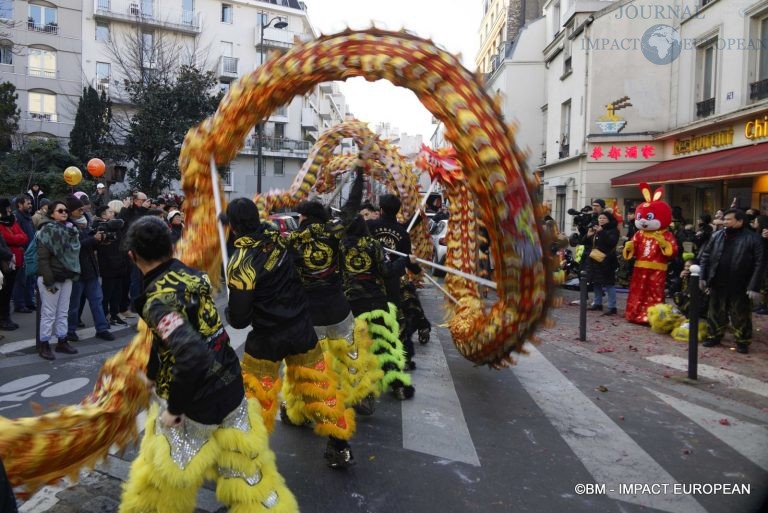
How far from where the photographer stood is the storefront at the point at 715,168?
1271 centimetres

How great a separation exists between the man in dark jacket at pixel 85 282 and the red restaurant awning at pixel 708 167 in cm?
1190

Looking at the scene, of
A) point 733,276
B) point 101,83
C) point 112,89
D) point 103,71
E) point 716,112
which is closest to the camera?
point 733,276

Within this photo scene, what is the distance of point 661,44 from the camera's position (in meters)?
18.5

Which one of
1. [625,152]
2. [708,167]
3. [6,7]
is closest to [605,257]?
[708,167]

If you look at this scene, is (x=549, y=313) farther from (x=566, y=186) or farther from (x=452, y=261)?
(x=566, y=186)

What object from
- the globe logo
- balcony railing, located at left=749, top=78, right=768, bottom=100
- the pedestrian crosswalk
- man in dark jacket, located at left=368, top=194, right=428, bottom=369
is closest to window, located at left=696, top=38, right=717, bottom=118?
the globe logo

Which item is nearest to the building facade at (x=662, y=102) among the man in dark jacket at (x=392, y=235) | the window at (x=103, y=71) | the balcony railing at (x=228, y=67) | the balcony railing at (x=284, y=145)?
the man in dark jacket at (x=392, y=235)

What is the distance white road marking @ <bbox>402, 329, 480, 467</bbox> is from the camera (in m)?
4.24

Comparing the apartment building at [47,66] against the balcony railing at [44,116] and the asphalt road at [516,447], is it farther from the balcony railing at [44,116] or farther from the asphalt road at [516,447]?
the asphalt road at [516,447]

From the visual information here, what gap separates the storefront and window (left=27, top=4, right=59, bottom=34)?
3419cm

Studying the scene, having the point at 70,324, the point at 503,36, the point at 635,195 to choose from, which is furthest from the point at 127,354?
the point at 503,36

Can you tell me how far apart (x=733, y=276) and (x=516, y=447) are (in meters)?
4.94

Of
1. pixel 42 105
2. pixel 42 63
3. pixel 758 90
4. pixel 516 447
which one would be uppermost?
pixel 42 63

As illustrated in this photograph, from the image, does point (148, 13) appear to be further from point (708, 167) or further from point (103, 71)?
point (708, 167)
